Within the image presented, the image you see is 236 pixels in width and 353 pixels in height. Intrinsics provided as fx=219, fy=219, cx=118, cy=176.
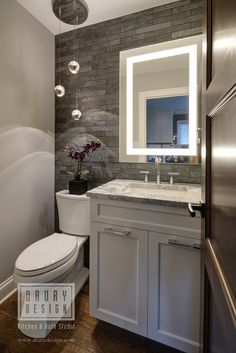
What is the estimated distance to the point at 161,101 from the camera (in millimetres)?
1794

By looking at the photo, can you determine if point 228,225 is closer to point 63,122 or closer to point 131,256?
point 131,256

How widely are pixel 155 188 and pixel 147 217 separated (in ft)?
1.60

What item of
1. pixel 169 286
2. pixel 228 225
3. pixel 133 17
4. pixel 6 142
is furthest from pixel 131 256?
pixel 133 17

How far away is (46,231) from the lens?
218cm

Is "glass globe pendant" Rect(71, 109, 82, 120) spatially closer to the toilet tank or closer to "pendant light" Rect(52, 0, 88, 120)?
"pendant light" Rect(52, 0, 88, 120)

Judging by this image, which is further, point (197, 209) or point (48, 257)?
point (48, 257)

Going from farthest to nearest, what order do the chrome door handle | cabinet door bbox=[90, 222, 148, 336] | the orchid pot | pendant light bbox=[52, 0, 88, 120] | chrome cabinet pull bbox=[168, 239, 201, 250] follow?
the orchid pot, pendant light bbox=[52, 0, 88, 120], cabinet door bbox=[90, 222, 148, 336], chrome cabinet pull bbox=[168, 239, 201, 250], the chrome door handle

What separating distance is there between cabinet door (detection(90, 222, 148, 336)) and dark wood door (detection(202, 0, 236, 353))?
56 centimetres

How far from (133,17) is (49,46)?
0.84m

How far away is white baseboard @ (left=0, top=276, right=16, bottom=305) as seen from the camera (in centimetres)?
169

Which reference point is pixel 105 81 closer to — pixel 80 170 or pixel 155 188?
pixel 80 170

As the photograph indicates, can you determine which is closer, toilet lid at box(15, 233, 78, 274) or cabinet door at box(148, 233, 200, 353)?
cabinet door at box(148, 233, 200, 353)

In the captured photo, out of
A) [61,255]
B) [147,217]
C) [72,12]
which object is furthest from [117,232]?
[72,12]

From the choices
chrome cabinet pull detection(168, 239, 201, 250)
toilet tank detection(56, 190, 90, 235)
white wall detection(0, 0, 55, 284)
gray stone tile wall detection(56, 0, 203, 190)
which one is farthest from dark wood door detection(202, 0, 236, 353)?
white wall detection(0, 0, 55, 284)
